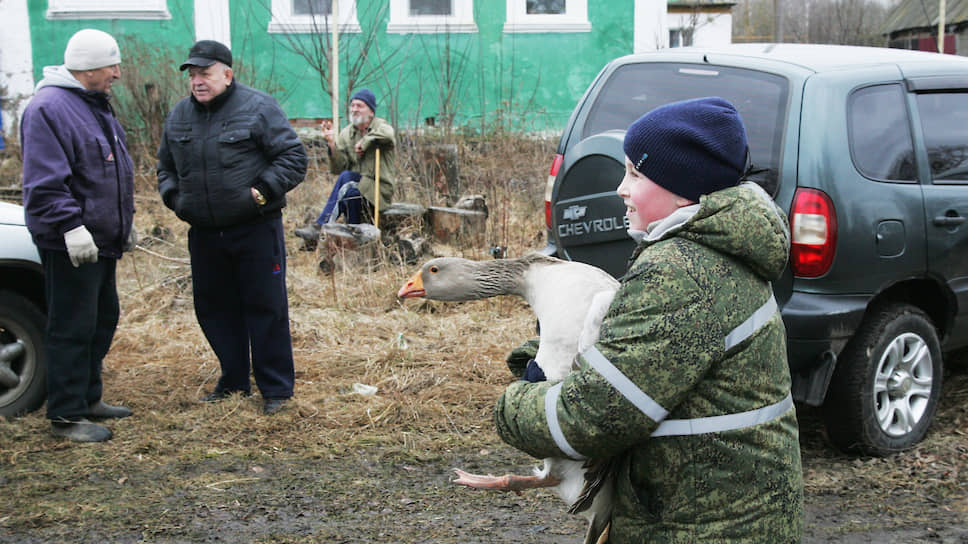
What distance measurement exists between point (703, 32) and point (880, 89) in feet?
73.7

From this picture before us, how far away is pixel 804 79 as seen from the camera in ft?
13.7

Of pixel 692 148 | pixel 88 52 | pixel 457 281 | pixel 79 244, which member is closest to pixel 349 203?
pixel 88 52

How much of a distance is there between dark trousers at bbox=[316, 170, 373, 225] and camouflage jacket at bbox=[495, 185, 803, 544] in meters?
7.59

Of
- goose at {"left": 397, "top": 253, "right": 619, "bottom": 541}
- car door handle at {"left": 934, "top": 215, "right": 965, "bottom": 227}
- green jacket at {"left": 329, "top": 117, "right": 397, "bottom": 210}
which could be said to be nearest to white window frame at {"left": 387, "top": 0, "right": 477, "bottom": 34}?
green jacket at {"left": 329, "top": 117, "right": 397, "bottom": 210}

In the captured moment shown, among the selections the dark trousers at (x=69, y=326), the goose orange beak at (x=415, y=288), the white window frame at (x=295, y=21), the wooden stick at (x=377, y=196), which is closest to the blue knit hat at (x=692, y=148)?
the goose orange beak at (x=415, y=288)

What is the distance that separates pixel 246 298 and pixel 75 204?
42.1 inches

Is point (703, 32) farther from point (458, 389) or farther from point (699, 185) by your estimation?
point (699, 185)

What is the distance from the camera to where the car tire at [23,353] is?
16.8ft

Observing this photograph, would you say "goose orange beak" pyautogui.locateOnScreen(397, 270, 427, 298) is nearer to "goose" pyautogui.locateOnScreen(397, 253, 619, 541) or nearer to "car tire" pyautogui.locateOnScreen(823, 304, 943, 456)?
"goose" pyautogui.locateOnScreen(397, 253, 619, 541)

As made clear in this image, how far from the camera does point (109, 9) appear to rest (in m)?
14.8

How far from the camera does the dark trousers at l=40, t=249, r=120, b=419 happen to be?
4.75m

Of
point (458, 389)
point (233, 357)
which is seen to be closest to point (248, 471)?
point (233, 357)

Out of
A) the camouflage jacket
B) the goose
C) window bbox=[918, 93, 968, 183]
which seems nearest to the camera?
the camouflage jacket

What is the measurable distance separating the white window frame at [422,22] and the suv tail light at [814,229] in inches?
473
